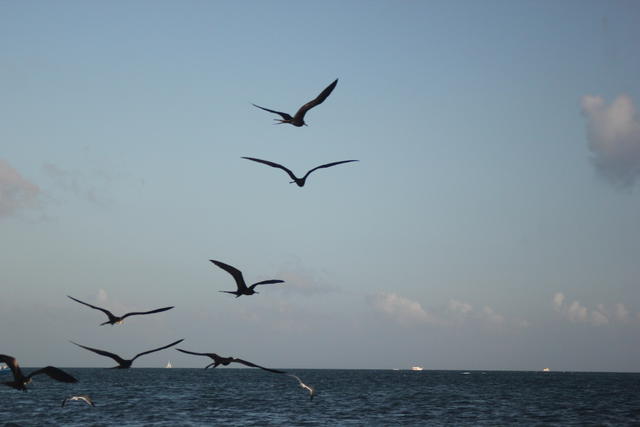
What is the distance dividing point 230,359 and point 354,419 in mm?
54751

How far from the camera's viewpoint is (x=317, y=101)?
19.3 meters

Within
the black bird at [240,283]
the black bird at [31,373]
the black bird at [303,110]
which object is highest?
the black bird at [303,110]

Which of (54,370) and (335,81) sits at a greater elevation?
(335,81)

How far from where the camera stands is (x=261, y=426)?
2458 inches

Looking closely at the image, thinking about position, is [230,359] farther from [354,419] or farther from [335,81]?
[354,419]

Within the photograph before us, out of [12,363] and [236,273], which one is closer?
[12,363]

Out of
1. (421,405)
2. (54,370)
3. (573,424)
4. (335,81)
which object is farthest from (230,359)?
(421,405)

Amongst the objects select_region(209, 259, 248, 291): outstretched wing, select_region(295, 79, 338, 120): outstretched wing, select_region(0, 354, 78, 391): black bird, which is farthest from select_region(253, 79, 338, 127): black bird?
select_region(0, 354, 78, 391): black bird

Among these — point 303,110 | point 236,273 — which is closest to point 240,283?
point 236,273

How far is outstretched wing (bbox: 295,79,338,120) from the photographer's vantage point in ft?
61.9

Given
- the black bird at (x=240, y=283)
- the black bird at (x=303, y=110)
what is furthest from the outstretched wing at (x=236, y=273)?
the black bird at (x=303, y=110)

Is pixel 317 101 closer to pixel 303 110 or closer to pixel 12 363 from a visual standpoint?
pixel 303 110

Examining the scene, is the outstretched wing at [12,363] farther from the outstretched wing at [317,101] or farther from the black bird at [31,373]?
the outstretched wing at [317,101]

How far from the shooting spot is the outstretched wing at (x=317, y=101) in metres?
18.9
